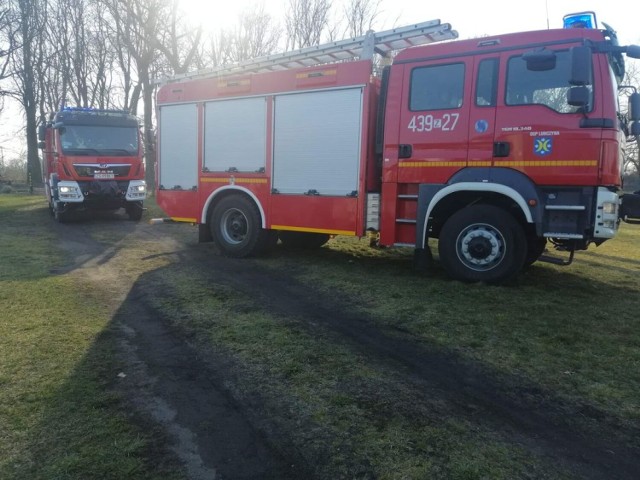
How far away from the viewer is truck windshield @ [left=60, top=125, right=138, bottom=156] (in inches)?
558

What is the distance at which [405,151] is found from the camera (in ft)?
22.7

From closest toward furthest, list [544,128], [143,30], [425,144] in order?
[544,128] → [425,144] → [143,30]

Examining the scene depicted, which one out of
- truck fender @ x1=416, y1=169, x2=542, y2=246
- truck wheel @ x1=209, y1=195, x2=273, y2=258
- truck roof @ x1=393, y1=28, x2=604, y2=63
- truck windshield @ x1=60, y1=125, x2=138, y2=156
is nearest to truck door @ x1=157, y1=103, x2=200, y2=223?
truck wheel @ x1=209, y1=195, x2=273, y2=258

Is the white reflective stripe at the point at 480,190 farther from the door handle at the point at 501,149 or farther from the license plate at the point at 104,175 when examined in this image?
the license plate at the point at 104,175

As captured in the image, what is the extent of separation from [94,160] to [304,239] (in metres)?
7.77

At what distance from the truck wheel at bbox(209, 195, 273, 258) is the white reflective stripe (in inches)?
122

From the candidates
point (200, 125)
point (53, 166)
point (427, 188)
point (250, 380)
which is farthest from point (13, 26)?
point (250, 380)

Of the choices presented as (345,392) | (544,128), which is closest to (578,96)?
(544,128)

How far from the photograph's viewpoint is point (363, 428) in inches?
121

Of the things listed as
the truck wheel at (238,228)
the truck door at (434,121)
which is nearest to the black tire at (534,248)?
the truck door at (434,121)

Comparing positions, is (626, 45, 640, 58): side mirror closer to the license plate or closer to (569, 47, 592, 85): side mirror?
(569, 47, 592, 85): side mirror

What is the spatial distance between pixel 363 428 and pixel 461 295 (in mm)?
3337

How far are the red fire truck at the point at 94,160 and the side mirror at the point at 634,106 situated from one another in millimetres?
12600

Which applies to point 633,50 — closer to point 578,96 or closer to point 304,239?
point 578,96
